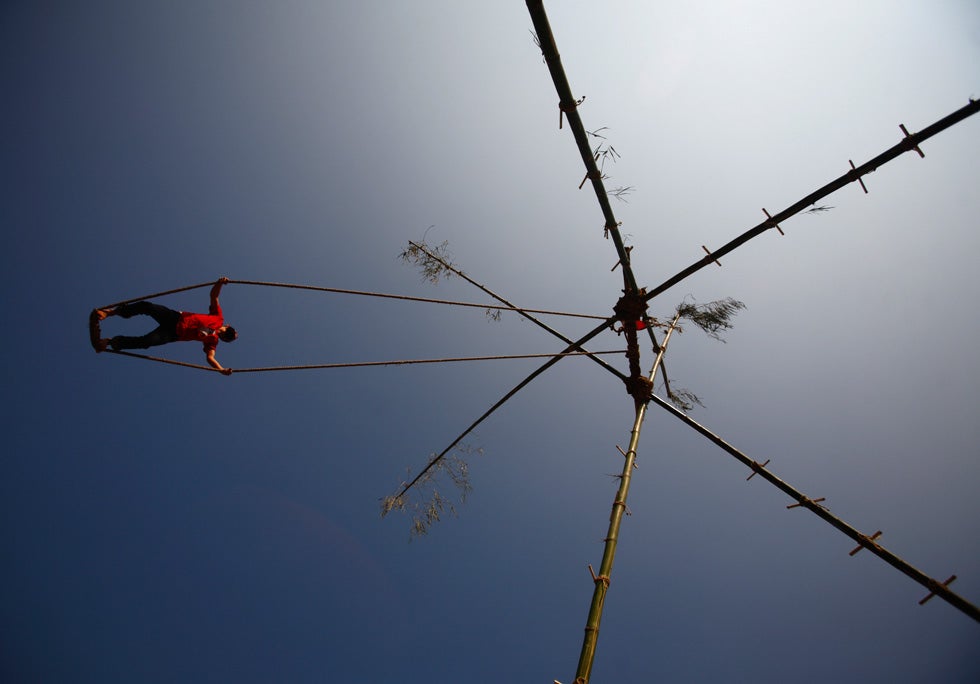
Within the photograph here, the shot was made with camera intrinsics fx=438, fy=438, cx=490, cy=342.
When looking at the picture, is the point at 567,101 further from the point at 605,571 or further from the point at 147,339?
the point at 147,339

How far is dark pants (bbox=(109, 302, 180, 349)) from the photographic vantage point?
5.50 meters

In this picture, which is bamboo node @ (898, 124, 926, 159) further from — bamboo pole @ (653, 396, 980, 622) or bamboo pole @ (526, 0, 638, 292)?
bamboo pole @ (653, 396, 980, 622)

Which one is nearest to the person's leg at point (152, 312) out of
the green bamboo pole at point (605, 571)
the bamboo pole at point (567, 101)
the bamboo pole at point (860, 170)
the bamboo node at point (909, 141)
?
the bamboo pole at point (567, 101)

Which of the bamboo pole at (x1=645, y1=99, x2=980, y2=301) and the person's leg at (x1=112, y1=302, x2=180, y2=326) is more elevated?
the bamboo pole at (x1=645, y1=99, x2=980, y2=301)

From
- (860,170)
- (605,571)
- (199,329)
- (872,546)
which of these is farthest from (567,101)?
(199,329)

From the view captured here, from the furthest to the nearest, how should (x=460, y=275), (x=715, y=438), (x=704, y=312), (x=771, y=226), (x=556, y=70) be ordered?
(x=460, y=275) < (x=704, y=312) < (x=715, y=438) < (x=771, y=226) < (x=556, y=70)

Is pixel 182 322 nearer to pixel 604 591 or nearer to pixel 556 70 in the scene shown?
pixel 556 70

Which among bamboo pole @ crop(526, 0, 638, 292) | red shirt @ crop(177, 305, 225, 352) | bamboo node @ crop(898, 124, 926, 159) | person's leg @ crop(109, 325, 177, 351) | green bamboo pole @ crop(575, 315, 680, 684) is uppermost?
bamboo node @ crop(898, 124, 926, 159)

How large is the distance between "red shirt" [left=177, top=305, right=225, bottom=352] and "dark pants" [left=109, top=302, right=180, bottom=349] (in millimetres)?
78

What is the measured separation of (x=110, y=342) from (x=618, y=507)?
602 centimetres

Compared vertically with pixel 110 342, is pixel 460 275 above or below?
above

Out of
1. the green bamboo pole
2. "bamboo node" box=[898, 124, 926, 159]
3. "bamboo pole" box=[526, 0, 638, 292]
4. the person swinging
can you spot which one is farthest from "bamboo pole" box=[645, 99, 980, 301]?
the person swinging

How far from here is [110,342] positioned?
5137mm

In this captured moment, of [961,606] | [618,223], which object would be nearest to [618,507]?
[961,606]
